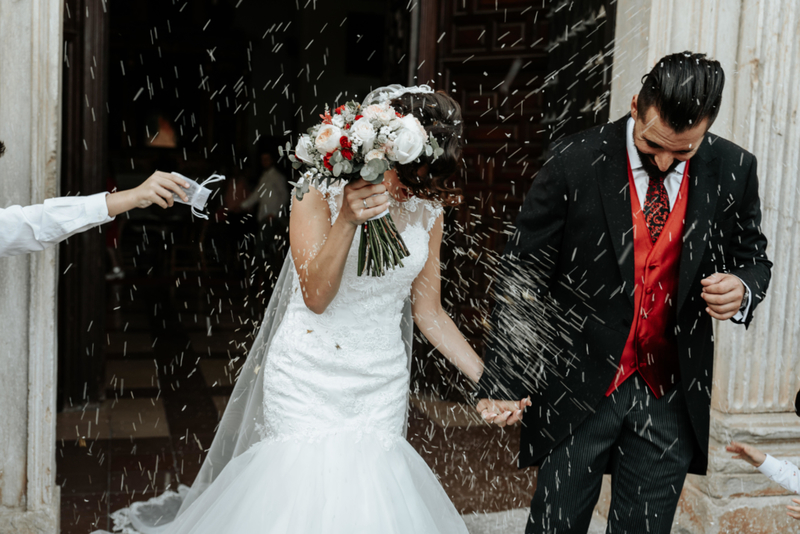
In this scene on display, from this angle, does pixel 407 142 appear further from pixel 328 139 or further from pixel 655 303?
pixel 655 303

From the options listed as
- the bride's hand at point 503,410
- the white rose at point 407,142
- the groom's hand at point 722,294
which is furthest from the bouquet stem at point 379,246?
the groom's hand at point 722,294

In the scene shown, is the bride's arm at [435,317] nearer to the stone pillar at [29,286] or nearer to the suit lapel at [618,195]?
the suit lapel at [618,195]

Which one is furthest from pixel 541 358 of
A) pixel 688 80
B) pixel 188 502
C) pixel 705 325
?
pixel 188 502

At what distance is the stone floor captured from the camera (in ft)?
12.4

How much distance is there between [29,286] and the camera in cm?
305

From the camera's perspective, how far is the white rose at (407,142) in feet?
6.73

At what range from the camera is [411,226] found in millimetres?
2477

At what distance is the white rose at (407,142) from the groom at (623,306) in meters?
0.38

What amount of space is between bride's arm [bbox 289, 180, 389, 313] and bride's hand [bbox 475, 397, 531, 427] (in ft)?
1.75

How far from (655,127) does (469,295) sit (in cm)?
364

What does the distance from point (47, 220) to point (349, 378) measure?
3.85ft

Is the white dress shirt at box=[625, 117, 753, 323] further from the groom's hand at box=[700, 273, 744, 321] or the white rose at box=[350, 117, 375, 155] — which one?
the white rose at box=[350, 117, 375, 155]

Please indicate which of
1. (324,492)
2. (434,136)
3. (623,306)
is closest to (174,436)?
(324,492)

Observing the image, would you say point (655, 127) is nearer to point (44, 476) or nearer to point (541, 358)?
point (541, 358)
